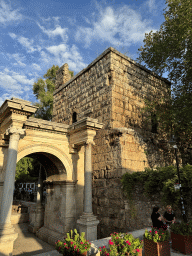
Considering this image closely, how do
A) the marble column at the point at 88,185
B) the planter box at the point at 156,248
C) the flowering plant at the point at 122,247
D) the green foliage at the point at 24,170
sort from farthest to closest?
the green foliage at the point at 24,170
the marble column at the point at 88,185
the planter box at the point at 156,248
the flowering plant at the point at 122,247

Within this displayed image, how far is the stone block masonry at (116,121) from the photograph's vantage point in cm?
970

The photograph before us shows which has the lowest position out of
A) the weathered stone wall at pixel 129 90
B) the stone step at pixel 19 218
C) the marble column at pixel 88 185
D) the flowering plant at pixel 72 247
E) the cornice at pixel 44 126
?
the stone step at pixel 19 218

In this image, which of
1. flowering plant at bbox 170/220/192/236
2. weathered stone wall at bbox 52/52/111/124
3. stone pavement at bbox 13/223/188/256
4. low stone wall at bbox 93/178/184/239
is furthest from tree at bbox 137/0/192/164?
stone pavement at bbox 13/223/188/256

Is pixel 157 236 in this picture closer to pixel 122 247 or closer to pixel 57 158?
pixel 122 247

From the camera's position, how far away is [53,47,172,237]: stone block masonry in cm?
970

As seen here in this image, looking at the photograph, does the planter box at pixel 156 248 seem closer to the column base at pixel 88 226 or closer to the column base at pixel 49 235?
the column base at pixel 88 226

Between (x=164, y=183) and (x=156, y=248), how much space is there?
324 cm

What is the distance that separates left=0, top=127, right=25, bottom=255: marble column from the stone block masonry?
4763mm

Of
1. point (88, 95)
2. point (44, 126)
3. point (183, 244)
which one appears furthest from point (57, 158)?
point (183, 244)

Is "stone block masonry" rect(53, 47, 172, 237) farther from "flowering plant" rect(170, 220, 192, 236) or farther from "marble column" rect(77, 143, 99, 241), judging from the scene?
"flowering plant" rect(170, 220, 192, 236)

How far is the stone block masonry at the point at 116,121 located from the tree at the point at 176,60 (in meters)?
1.02

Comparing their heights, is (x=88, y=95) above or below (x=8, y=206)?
above

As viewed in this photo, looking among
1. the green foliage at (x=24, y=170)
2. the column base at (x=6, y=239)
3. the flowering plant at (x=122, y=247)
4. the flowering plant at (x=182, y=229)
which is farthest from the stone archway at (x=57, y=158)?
the green foliage at (x=24, y=170)

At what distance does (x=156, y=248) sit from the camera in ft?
14.8
